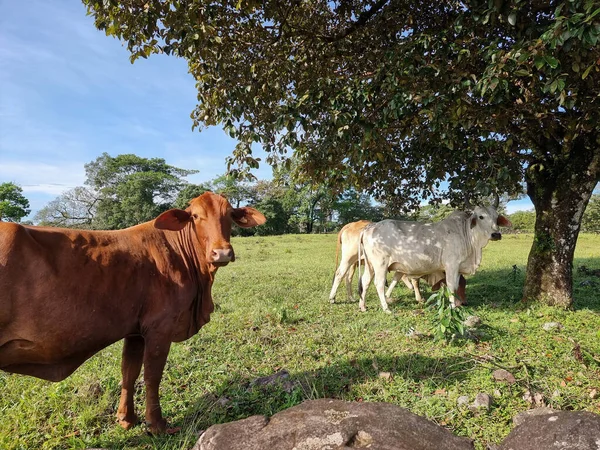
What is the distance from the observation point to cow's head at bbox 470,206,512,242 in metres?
7.15

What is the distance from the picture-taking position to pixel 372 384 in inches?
160

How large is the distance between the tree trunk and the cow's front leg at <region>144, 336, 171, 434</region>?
624 centimetres

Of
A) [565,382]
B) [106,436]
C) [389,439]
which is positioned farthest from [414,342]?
[106,436]

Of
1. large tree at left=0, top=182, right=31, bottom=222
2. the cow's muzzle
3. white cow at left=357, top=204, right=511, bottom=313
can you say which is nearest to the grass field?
white cow at left=357, top=204, right=511, bottom=313

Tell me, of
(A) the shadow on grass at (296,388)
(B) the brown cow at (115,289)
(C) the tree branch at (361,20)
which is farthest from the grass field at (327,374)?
(C) the tree branch at (361,20)

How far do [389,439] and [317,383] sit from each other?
201cm

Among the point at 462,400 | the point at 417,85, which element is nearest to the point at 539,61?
the point at 417,85

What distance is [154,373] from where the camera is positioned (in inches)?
126

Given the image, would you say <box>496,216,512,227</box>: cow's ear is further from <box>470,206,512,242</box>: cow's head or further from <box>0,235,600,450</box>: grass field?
<box>0,235,600,450</box>: grass field

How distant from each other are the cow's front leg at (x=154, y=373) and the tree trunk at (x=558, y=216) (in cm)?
624

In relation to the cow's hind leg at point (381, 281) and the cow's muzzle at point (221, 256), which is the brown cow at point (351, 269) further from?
the cow's muzzle at point (221, 256)

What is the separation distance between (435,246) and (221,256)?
532cm

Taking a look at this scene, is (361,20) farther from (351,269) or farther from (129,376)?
(129,376)

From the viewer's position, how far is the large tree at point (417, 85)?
14.3ft
